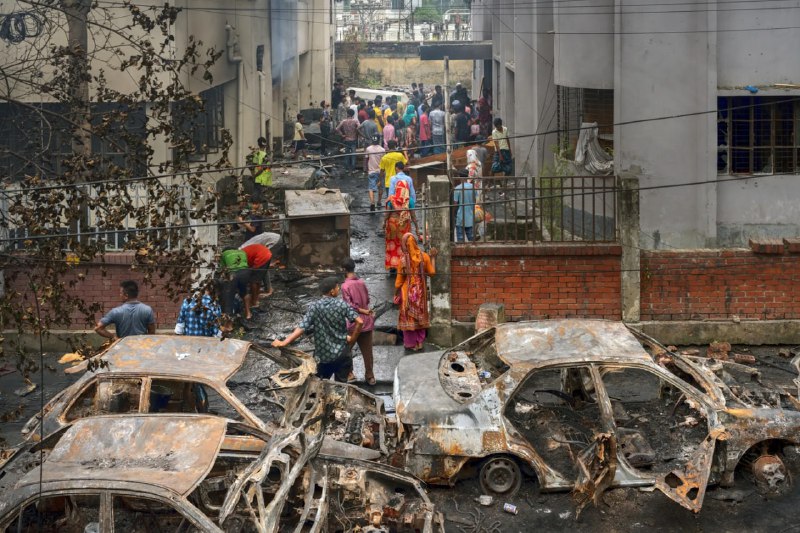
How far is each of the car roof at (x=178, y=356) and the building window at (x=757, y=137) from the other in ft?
28.0

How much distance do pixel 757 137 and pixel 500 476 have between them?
8.23m

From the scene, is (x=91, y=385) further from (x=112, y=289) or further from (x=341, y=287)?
(x=112, y=289)

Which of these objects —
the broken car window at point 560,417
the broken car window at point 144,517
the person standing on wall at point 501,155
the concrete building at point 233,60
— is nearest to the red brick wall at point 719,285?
the broken car window at point 560,417

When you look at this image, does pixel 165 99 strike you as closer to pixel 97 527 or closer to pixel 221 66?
pixel 97 527

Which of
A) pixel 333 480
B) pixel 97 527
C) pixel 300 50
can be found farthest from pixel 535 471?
pixel 300 50

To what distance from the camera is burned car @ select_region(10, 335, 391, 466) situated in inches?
342

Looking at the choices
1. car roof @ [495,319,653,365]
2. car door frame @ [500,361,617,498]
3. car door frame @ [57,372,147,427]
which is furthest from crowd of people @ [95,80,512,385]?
car door frame @ [500,361,617,498]

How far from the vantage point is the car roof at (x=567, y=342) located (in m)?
8.95

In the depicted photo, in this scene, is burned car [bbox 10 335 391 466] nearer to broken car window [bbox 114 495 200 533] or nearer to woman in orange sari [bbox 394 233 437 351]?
broken car window [bbox 114 495 200 533]

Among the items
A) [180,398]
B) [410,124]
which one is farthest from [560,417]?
[410,124]

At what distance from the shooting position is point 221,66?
22.0m

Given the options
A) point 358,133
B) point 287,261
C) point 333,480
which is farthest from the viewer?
point 358,133

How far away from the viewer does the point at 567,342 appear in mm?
9211

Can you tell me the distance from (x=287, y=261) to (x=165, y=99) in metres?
8.71
